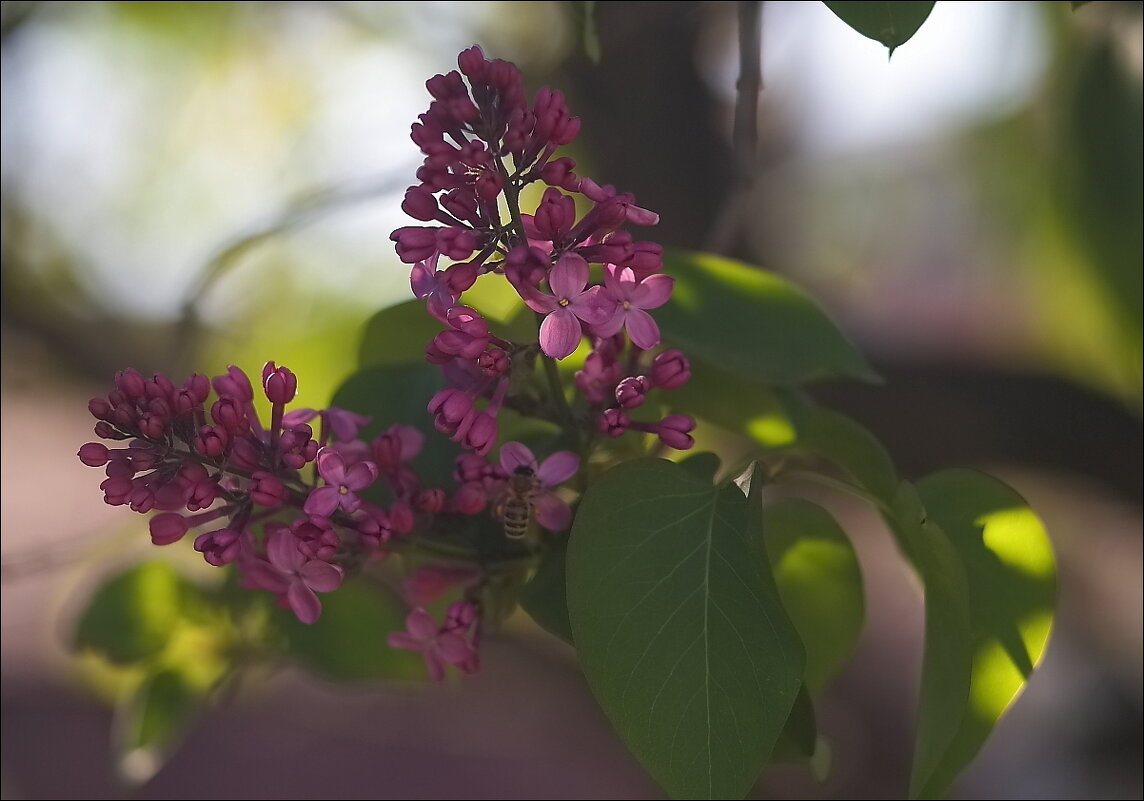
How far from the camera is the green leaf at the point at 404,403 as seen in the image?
26.1 inches

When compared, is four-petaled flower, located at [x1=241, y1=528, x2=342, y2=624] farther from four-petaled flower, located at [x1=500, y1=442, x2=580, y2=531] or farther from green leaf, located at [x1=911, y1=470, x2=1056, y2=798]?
green leaf, located at [x1=911, y1=470, x2=1056, y2=798]

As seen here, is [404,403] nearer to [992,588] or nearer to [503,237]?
[503,237]

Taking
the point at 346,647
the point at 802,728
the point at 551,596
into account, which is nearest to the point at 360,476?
the point at 551,596

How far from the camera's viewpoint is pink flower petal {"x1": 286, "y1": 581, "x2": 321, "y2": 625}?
534 mm

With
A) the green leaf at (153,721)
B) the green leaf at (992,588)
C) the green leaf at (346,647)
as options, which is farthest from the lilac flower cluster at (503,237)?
the green leaf at (153,721)

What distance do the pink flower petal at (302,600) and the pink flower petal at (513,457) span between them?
11 centimetres

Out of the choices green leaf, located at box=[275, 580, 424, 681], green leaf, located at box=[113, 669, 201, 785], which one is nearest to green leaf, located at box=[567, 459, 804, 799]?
green leaf, located at box=[275, 580, 424, 681]

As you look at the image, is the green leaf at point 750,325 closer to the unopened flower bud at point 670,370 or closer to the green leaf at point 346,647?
the unopened flower bud at point 670,370

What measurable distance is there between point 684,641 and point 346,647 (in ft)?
1.69

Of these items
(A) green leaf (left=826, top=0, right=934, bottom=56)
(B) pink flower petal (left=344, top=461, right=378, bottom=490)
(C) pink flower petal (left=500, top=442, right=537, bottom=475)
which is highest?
(A) green leaf (left=826, top=0, right=934, bottom=56)

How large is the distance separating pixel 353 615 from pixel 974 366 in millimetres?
788

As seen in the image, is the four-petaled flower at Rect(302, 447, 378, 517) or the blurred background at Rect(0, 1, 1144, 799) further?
the blurred background at Rect(0, 1, 1144, 799)

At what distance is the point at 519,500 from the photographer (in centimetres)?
53

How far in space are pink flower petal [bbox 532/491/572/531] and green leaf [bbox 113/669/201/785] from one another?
537 millimetres
